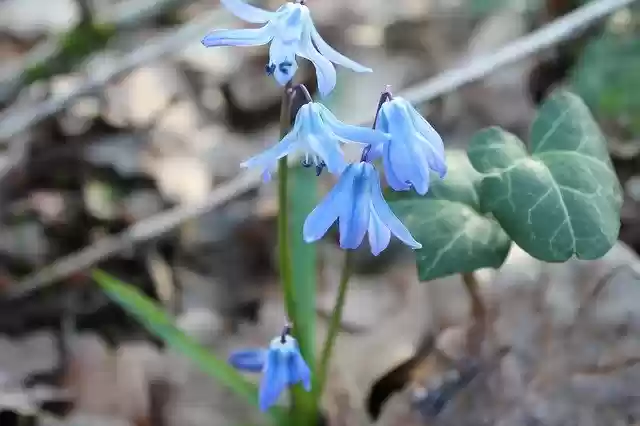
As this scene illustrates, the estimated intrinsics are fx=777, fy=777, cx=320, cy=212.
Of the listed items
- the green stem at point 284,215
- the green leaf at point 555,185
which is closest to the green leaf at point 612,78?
the green leaf at point 555,185

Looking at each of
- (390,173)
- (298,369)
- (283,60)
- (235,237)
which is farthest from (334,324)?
(235,237)

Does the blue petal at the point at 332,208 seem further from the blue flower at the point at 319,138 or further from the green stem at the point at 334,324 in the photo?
the green stem at the point at 334,324

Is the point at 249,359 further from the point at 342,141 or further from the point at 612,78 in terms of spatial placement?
the point at 612,78

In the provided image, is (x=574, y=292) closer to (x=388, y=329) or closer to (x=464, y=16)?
(x=388, y=329)

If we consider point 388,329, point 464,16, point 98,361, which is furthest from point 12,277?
point 464,16

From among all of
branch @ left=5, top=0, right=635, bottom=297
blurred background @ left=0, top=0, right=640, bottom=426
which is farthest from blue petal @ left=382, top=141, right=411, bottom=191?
branch @ left=5, top=0, right=635, bottom=297

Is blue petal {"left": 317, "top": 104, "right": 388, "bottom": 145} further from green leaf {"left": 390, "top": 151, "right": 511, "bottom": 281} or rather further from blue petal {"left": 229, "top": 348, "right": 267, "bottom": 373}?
blue petal {"left": 229, "top": 348, "right": 267, "bottom": 373}
